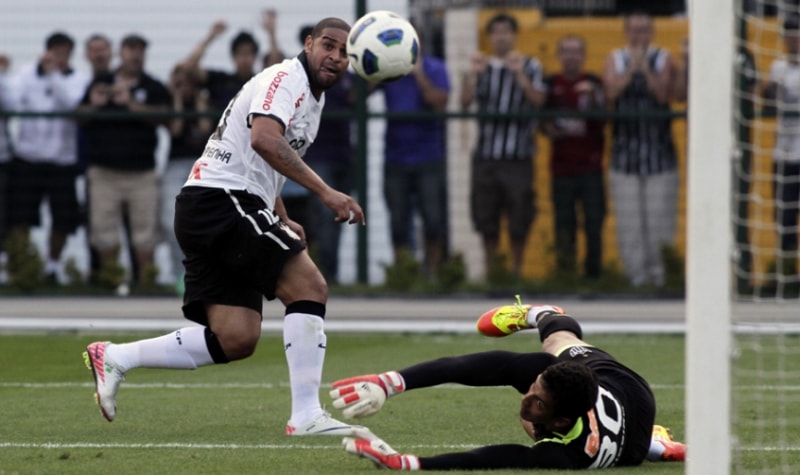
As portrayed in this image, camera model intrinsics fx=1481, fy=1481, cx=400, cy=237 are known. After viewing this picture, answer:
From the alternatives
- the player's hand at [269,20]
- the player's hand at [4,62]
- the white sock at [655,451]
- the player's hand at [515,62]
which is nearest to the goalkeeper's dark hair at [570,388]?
the white sock at [655,451]

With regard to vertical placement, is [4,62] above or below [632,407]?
above

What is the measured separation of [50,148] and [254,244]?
9.93m

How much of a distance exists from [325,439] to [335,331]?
21.4 ft

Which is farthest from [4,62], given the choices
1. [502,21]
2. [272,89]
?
[272,89]

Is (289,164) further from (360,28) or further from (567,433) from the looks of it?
(567,433)

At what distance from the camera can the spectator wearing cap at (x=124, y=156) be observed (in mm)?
16688

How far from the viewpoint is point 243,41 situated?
16.4m

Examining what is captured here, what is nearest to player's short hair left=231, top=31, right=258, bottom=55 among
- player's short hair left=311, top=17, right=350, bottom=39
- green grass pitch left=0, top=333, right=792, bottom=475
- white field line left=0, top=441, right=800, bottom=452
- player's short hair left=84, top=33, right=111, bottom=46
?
player's short hair left=84, top=33, right=111, bottom=46

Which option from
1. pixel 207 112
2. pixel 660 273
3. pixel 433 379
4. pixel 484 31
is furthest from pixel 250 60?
pixel 433 379

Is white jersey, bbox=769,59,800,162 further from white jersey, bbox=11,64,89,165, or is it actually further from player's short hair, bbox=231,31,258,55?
white jersey, bbox=11,64,89,165

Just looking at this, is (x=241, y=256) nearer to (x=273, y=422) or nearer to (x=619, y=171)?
(x=273, y=422)

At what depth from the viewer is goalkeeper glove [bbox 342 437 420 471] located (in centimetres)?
632

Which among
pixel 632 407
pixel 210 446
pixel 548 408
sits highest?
pixel 548 408

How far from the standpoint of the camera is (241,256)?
765cm
